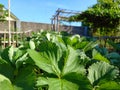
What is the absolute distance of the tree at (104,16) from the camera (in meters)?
24.3

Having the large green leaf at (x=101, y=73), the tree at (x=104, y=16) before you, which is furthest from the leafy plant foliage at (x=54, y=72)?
the tree at (x=104, y=16)

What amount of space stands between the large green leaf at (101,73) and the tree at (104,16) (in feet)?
77.1

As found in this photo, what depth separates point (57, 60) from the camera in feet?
2.76

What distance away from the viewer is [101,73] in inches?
34.6

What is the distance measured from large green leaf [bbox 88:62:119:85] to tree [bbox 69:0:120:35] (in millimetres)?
23487

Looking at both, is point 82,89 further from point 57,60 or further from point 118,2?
point 118,2

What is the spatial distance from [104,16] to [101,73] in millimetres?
23876

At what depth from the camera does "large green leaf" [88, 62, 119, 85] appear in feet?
2.83

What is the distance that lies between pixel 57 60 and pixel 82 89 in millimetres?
95

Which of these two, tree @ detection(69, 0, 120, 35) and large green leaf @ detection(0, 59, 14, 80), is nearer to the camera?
large green leaf @ detection(0, 59, 14, 80)

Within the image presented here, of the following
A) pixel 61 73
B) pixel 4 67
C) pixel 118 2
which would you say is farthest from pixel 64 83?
pixel 118 2

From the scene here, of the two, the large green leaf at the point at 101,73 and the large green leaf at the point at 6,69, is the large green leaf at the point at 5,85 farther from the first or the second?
the large green leaf at the point at 101,73

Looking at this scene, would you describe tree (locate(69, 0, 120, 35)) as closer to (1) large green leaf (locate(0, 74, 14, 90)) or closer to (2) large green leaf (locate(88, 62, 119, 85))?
(2) large green leaf (locate(88, 62, 119, 85))

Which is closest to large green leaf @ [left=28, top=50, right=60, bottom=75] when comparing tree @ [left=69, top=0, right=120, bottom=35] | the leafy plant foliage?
the leafy plant foliage
